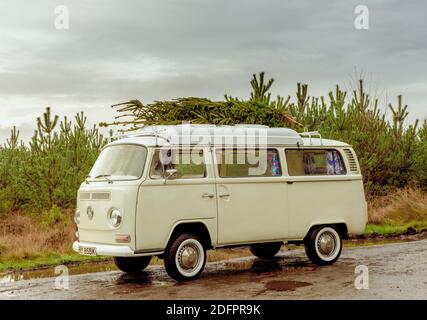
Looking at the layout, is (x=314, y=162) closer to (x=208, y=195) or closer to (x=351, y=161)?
(x=351, y=161)

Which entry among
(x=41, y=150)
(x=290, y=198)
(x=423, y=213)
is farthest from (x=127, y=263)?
(x=423, y=213)

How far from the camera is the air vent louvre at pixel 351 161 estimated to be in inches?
469

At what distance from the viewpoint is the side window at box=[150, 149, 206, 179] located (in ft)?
31.2

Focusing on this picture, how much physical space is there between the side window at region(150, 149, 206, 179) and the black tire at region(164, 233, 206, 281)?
971 mm

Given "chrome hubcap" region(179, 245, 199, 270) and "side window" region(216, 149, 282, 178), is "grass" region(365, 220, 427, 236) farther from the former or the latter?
"chrome hubcap" region(179, 245, 199, 270)

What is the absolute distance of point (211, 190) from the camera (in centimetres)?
993

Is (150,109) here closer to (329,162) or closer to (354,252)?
(329,162)

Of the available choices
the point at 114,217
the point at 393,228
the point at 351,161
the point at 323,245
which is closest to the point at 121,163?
the point at 114,217

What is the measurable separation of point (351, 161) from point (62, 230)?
767 centimetres

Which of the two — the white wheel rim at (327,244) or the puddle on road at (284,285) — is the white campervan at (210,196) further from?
the puddle on road at (284,285)

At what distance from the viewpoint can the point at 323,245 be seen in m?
11.3

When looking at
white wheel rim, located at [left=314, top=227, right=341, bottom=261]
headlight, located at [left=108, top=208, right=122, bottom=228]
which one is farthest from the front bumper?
white wheel rim, located at [left=314, top=227, right=341, bottom=261]

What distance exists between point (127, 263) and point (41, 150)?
30.8 feet

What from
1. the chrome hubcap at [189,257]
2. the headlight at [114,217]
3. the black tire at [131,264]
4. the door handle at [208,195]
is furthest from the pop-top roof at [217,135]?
the black tire at [131,264]
